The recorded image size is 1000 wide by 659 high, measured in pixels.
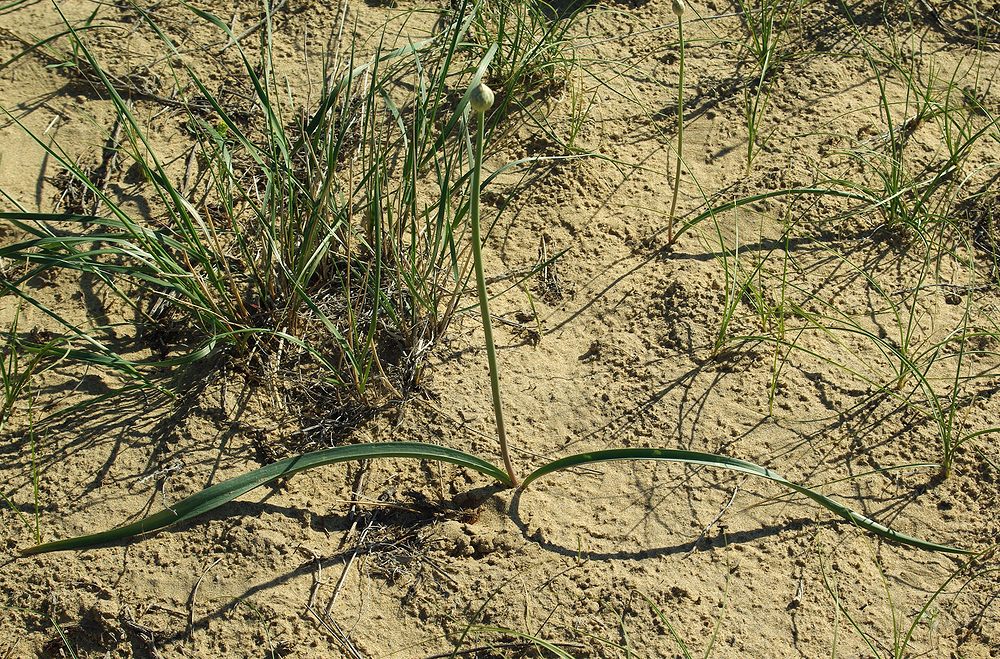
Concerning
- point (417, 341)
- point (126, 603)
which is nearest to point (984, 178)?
point (417, 341)

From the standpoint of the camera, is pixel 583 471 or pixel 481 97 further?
pixel 583 471

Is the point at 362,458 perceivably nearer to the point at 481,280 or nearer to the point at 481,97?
the point at 481,280

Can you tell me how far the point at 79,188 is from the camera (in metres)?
2.34

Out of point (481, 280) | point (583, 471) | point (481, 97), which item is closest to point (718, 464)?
point (583, 471)

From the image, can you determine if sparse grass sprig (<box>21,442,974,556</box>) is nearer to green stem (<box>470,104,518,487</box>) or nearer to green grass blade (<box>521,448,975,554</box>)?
green grass blade (<box>521,448,975,554</box>)

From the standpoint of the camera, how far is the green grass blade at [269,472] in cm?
163

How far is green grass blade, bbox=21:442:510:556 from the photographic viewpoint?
1634 millimetres

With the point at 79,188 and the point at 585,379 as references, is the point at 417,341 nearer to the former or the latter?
the point at 585,379

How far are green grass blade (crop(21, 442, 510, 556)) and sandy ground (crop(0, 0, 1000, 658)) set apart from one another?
0.13 metres

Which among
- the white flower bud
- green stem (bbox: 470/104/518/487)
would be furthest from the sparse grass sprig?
the white flower bud

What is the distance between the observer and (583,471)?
1.93 meters

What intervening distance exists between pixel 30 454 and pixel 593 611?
1209mm

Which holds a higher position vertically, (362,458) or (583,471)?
(583,471)

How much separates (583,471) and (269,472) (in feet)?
2.15
